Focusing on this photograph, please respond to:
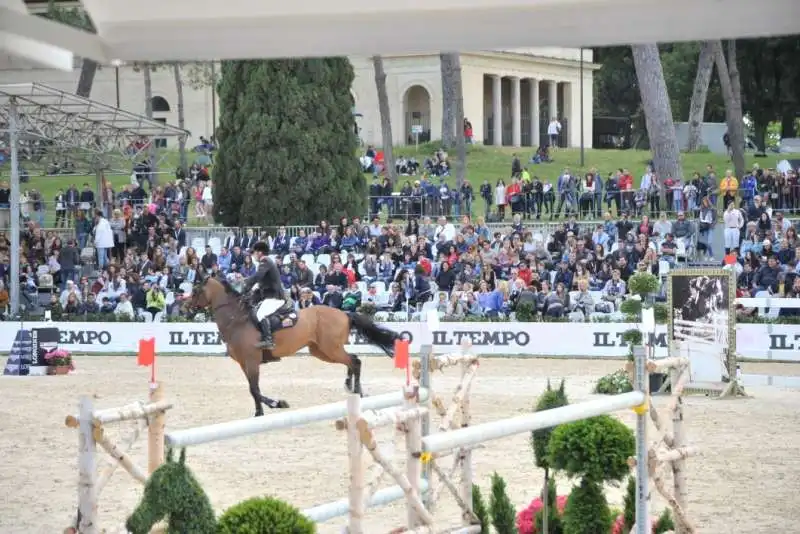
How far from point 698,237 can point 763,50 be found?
18.6 meters

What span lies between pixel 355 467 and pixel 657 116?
3097cm

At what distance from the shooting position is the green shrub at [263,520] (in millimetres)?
4773

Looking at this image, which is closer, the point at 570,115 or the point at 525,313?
the point at 525,313

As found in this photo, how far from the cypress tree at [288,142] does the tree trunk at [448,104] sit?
9.82 meters

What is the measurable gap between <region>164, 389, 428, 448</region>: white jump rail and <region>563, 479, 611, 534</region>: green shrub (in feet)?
3.01

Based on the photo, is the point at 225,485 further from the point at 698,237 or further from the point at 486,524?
the point at 698,237

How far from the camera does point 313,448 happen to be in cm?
1347

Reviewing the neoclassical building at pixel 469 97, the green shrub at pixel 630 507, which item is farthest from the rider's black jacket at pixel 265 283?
the neoclassical building at pixel 469 97

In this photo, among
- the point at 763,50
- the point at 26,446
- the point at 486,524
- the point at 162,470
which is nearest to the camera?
the point at 162,470

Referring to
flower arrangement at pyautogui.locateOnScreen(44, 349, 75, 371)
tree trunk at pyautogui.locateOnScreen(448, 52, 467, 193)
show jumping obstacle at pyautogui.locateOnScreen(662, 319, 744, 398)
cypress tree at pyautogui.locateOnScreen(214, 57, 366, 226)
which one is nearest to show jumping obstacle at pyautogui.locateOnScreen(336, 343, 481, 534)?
show jumping obstacle at pyautogui.locateOnScreen(662, 319, 744, 398)

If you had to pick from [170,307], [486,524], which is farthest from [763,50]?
[486,524]

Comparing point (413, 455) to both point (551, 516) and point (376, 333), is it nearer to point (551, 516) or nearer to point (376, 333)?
point (551, 516)

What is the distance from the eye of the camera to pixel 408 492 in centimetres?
582

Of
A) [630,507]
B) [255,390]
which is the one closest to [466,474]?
[630,507]
